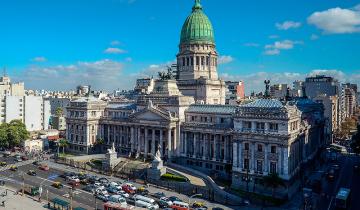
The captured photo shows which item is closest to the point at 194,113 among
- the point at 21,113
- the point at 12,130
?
the point at 12,130

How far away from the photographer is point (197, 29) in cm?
14900

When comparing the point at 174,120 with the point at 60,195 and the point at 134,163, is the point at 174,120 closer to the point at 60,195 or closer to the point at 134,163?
the point at 134,163

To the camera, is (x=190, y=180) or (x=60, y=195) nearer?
(x=60, y=195)

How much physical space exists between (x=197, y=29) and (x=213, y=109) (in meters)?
45.6

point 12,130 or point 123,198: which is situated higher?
point 12,130

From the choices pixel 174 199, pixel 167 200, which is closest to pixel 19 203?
pixel 167 200

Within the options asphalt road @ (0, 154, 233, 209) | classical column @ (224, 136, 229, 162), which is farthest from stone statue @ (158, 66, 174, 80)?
asphalt road @ (0, 154, 233, 209)

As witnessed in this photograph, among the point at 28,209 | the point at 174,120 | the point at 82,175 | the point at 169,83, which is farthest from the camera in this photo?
the point at 169,83

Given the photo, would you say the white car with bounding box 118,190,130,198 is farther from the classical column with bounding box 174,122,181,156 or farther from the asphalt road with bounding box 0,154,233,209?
the classical column with bounding box 174,122,181,156

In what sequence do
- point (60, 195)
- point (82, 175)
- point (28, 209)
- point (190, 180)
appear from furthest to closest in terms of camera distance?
1. point (82, 175)
2. point (190, 180)
3. point (60, 195)
4. point (28, 209)

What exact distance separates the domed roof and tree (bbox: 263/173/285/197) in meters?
74.8

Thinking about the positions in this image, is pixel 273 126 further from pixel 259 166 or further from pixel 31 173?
pixel 31 173

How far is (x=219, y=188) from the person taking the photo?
94000mm

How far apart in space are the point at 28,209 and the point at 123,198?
21.5 m
